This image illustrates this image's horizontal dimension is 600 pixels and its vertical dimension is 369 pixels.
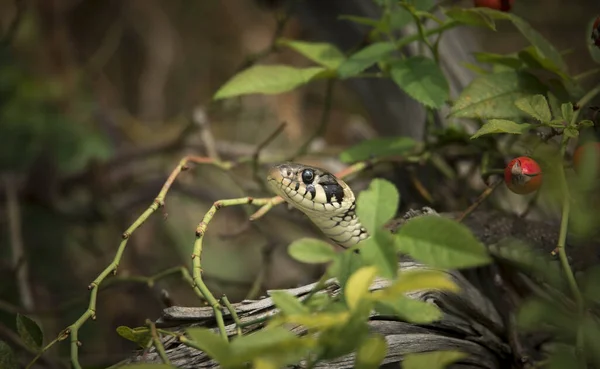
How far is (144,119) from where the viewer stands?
3838 millimetres

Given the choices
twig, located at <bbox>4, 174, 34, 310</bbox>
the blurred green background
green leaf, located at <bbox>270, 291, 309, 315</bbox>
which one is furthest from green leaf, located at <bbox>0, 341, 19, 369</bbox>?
twig, located at <bbox>4, 174, 34, 310</bbox>

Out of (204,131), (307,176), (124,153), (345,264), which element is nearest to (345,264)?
(345,264)

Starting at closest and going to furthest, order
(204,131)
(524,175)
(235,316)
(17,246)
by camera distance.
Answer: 1. (235,316)
2. (524,175)
3. (17,246)
4. (204,131)

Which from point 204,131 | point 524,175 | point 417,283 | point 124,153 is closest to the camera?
point 417,283

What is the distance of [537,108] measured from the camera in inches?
48.5

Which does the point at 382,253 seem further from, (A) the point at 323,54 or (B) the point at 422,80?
(A) the point at 323,54

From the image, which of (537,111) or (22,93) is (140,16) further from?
(537,111)

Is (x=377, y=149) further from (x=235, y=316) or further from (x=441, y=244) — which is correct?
(x=441, y=244)

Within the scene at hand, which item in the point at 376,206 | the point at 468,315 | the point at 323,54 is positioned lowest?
the point at 468,315

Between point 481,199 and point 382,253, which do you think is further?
point 481,199

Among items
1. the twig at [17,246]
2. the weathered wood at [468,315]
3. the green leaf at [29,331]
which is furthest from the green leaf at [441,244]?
the twig at [17,246]

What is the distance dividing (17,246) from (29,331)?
3.99 ft

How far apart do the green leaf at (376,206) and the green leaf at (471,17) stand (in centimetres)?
59

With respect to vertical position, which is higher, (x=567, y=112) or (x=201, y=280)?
(x=567, y=112)
